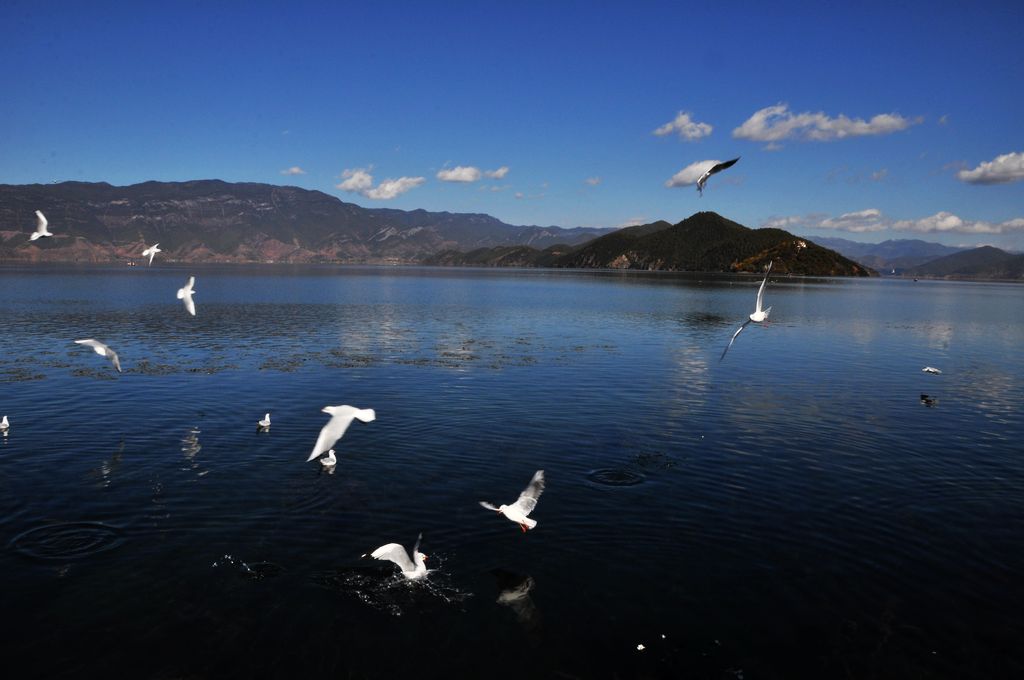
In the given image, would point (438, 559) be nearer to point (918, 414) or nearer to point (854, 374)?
point (918, 414)

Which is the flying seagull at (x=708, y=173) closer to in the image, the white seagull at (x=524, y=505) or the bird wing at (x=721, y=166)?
the bird wing at (x=721, y=166)

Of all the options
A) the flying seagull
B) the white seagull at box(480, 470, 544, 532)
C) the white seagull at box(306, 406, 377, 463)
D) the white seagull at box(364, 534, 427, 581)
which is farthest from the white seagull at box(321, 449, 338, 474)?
the flying seagull

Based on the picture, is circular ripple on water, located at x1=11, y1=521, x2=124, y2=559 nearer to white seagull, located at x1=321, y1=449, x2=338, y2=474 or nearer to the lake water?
the lake water

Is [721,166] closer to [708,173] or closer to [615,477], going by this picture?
[708,173]

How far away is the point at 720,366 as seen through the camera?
47.2 m

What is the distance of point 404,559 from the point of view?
46.7 feet

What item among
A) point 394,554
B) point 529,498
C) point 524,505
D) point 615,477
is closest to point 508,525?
point 524,505

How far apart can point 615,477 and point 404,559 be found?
10453mm

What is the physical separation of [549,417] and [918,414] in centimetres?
2001

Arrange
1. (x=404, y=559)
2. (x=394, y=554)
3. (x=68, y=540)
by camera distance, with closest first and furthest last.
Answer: (x=394, y=554) < (x=404, y=559) < (x=68, y=540)

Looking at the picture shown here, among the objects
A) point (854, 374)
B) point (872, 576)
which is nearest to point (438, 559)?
point (872, 576)

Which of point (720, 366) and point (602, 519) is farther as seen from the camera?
point (720, 366)

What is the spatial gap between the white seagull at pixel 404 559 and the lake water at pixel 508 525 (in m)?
0.45

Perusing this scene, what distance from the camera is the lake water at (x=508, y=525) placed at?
1301 cm
